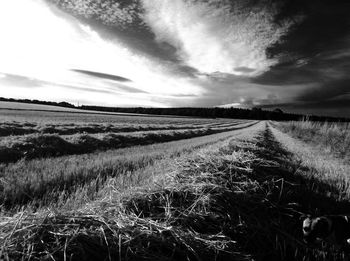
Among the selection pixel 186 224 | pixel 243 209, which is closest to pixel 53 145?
pixel 243 209

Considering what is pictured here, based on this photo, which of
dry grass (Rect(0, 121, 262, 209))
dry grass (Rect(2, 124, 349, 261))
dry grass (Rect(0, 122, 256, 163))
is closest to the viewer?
dry grass (Rect(2, 124, 349, 261))

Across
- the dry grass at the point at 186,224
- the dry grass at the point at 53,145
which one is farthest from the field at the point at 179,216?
the dry grass at the point at 53,145

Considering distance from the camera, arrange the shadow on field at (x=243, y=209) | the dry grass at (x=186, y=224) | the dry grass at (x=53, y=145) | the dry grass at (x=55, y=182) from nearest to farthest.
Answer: the dry grass at (x=186, y=224), the shadow on field at (x=243, y=209), the dry grass at (x=55, y=182), the dry grass at (x=53, y=145)

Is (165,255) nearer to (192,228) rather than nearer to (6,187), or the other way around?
(192,228)

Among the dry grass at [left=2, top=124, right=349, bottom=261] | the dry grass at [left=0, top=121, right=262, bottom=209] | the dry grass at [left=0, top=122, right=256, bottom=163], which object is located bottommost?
the dry grass at [left=0, top=122, right=256, bottom=163]

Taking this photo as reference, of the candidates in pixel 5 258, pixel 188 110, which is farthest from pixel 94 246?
pixel 188 110

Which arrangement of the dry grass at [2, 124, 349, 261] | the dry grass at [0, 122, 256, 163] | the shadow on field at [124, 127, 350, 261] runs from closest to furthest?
the dry grass at [2, 124, 349, 261] < the shadow on field at [124, 127, 350, 261] < the dry grass at [0, 122, 256, 163]

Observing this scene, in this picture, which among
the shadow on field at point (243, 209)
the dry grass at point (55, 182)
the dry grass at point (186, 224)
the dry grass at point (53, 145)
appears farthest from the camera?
the dry grass at point (53, 145)

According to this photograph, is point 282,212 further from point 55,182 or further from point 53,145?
point 53,145

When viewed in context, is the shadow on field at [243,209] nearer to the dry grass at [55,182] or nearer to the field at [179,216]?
the field at [179,216]

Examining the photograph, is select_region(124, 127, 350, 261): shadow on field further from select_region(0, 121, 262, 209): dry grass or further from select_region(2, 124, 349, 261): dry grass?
select_region(0, 121, 262, 209): dry grass

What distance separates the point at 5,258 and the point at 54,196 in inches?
98.2

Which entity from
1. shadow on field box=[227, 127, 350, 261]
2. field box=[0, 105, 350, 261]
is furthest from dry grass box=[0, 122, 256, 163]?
shadow on field box=[227, 127, 350, 261]

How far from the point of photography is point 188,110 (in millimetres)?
156625
